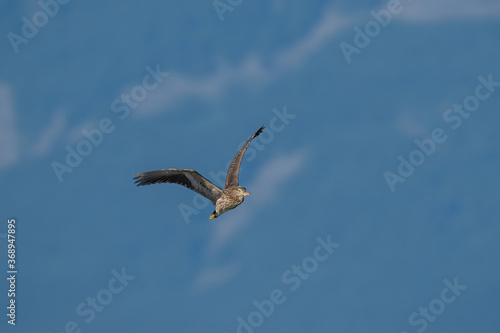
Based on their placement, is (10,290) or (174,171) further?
(10,290)

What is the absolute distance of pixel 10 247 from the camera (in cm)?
5594

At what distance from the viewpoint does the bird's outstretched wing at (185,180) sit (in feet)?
161

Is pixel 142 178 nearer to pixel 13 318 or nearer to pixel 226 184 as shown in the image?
pixel 226 184

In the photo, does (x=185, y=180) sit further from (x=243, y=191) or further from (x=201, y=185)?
(x=243, y=191)

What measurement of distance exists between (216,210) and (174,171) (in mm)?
2283

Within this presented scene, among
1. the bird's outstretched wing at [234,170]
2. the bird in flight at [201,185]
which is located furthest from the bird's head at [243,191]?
the bird's outstretched wing at [234,170]

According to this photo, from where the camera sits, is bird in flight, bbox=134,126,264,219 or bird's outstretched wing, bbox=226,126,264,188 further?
bird's outstretched wing, bbox=226,126,264,188

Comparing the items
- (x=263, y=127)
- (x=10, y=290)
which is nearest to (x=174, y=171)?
(x=263, y=127)

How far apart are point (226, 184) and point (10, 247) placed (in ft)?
37.5

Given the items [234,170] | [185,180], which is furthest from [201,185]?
[234,170]

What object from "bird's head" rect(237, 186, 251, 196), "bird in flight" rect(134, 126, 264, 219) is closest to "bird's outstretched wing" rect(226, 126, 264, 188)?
"bird in flight" rect(134, 126, 264, 219)

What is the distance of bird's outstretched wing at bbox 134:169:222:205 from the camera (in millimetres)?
49188

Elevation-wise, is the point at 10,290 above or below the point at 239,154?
above

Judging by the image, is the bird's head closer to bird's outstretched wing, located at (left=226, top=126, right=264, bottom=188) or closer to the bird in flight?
the bird in flight
